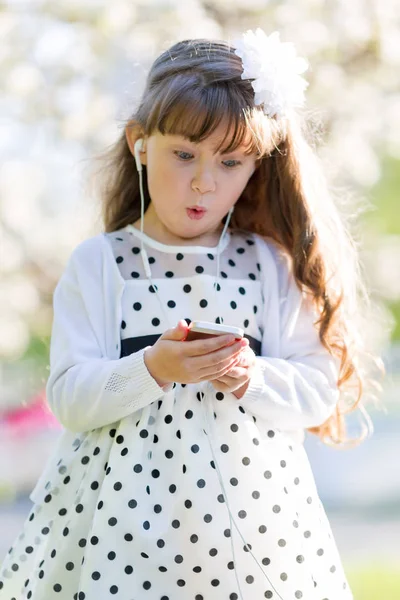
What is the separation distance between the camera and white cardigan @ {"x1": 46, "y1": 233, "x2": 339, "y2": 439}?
5.08 ft

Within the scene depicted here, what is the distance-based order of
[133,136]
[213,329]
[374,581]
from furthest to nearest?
1. [374,581]
2. [133,136]
3. [213,329]

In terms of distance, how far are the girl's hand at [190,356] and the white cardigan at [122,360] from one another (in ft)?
0.14

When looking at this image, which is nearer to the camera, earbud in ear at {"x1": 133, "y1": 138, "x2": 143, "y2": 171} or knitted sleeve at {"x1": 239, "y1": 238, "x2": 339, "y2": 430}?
knitted sleeve at {"x1": 239, "y1": 238, "x2": 339, "y2": 430}

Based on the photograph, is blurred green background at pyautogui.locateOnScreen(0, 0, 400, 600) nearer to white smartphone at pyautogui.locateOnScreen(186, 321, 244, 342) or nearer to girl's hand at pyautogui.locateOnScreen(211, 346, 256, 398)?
girl's hand at pyautogui.locateOnScreen(211, 346, 256, 398)

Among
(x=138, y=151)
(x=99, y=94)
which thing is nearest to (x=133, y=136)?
(x=138, y=151)

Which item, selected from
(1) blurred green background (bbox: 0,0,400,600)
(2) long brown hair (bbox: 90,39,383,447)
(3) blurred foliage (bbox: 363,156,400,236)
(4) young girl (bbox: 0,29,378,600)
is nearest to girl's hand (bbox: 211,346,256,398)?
(4) young girl (bbox: 0,29,378,600)

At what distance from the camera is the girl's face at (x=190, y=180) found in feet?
5.25

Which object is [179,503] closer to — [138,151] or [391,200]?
[138,151]

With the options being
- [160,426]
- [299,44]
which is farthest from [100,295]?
[299,44]

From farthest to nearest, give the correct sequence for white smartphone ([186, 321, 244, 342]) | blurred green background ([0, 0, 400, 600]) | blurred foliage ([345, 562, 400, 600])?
1. blurred green background ([0, 0, 400, 600])
2. blurred foliage ([345, 562, 400, 600])
3. white smartphone ([186, 321, 244, 342])

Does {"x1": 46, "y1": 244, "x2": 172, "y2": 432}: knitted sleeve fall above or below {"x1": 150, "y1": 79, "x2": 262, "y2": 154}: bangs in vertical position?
below

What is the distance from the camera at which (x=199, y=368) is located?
1460mm

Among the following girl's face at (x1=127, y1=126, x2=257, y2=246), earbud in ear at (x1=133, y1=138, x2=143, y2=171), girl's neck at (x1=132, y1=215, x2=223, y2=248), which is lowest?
girl's neck at (x1=132, y1=215, x2=223, y2=248)

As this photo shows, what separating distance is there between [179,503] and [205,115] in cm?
64
